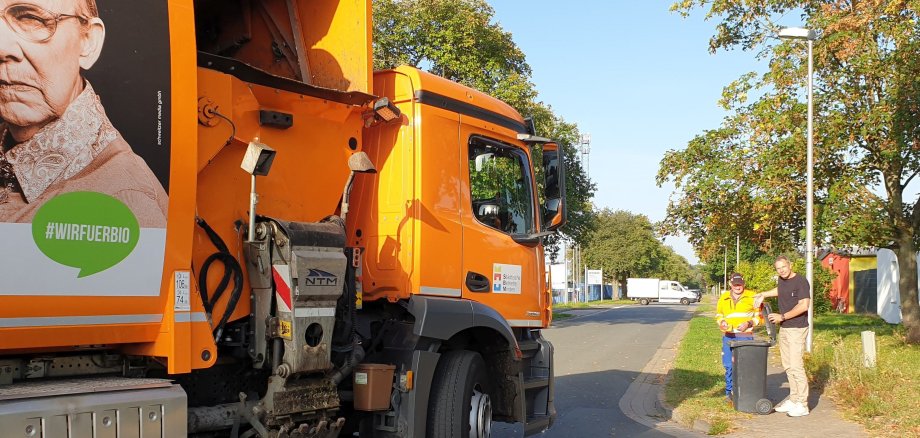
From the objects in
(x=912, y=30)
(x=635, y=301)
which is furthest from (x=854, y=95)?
(x=635, y=301)

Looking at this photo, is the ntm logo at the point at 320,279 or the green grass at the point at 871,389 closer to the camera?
the ntm logo at the point at 320,279

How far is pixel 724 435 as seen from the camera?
27.6ft

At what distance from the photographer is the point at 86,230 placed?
11.8ft

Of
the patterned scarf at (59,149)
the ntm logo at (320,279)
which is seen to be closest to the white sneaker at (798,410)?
the ntm logo at (320,279)

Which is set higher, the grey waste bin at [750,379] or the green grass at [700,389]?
the grey waste bin at [750,379]

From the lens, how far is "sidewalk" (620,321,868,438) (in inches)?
332

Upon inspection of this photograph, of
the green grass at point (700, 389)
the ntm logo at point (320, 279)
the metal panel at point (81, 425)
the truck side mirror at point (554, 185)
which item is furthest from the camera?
the green grass at point (700, 389)

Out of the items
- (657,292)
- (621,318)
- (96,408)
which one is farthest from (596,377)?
(657,292)

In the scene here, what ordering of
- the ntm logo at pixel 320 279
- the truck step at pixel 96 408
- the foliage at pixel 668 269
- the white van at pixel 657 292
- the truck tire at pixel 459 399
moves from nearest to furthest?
the truck step at pixel 96 408 → the ntm logo at pixel 320 279 → the truck tire at pixel 459 399 → the white van at pixel 657 292 → the foliage at pixel 668 269

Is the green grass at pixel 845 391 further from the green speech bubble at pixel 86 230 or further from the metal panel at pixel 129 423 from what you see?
the green speech bubble at pixel 86 230

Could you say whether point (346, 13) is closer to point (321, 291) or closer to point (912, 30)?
point (321, 291)

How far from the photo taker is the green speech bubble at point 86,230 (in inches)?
136

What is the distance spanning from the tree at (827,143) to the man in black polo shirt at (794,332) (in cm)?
756

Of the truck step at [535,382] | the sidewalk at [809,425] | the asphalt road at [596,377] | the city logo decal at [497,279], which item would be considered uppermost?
the city logo decal at [497,279]
